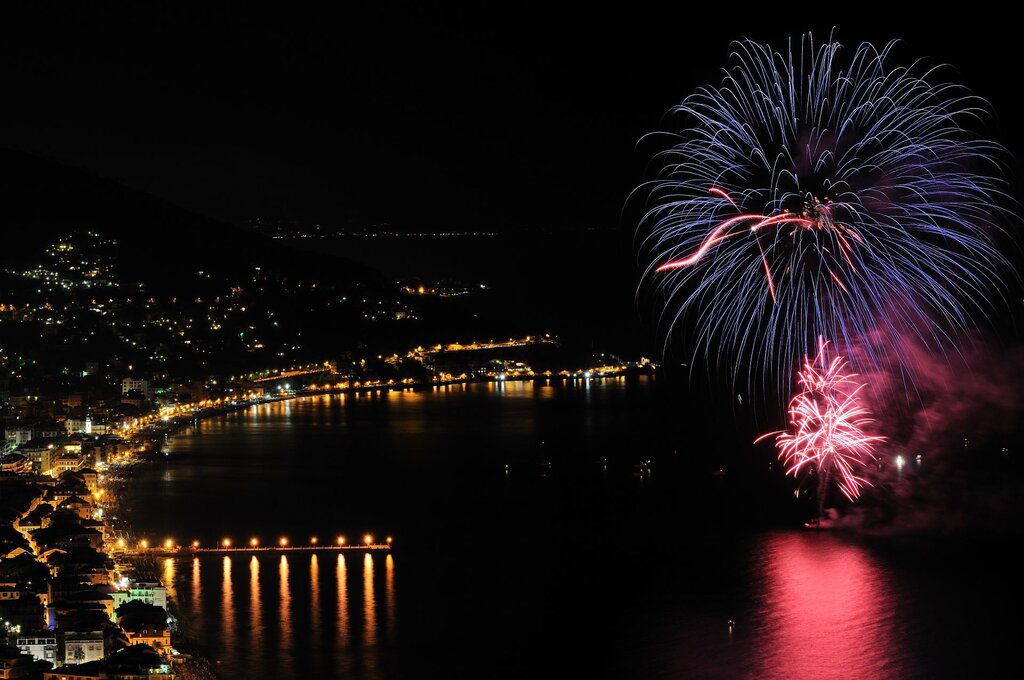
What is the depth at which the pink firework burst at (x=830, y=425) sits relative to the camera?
9836mm

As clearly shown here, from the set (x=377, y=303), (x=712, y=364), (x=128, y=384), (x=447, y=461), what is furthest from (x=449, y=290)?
(x=447, y=461)

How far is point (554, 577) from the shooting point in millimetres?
10734

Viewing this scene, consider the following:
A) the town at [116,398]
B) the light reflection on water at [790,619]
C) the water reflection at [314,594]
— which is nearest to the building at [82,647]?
the town at [116,398]

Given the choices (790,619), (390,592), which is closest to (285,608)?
(390,592)

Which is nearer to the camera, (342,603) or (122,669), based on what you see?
(122,669)

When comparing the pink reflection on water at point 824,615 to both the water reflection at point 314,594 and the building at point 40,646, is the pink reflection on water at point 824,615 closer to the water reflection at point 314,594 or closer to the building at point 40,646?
the water reflection at point 314,594

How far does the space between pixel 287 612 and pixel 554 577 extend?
8.04 ft

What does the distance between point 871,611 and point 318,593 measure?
161 inches

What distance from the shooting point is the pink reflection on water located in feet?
27.2

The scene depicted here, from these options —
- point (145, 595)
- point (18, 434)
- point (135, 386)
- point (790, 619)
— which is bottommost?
point (790, 619)

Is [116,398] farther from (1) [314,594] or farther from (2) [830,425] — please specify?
(2) [830,425]

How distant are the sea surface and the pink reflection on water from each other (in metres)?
0.02

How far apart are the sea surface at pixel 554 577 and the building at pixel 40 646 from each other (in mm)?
945

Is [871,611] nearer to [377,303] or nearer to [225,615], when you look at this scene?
[225,615]
